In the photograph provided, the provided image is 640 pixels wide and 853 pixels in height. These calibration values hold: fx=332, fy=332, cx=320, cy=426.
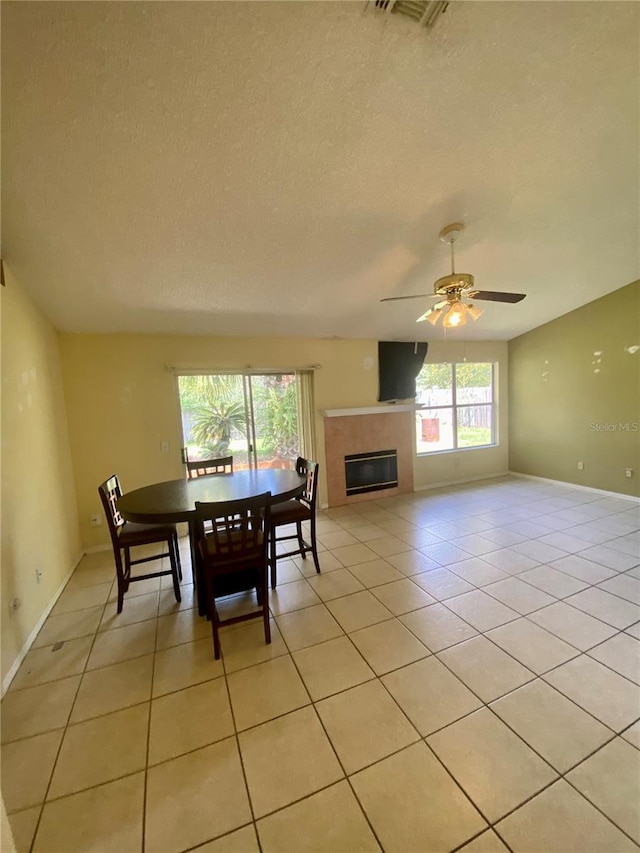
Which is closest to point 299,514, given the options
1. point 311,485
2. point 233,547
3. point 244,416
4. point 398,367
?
point 311,485

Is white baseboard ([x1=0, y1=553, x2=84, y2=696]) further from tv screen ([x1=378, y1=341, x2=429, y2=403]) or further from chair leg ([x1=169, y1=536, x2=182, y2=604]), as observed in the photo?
tv screen ([x1=378, y1=341, x2=429, y2=403])

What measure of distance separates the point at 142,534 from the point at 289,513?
108 centimetres

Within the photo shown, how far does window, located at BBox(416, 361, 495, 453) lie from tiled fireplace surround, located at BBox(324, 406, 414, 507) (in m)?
0.38

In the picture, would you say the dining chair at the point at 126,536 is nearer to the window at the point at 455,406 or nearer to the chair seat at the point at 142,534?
the chair seat at the point at 142,534

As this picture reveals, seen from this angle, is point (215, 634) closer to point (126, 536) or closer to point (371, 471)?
point (126, 536)

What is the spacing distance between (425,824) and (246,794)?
65cm

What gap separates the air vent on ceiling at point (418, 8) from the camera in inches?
49.4

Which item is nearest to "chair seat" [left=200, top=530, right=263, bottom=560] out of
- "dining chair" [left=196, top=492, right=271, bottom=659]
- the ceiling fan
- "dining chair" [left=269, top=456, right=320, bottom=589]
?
"dining chair" [left=196, top=492, right=271, bottom=659]

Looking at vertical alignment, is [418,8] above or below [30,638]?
above

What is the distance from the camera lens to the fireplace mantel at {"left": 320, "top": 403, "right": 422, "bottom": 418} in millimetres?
4461

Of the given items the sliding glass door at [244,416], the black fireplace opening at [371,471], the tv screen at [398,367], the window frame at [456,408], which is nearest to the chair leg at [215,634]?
the sliding glass door at [244,416]

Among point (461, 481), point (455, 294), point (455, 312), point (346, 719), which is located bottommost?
point (346, 719)

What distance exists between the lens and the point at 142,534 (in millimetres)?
2387

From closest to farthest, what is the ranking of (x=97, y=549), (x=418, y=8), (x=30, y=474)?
1. (x=418, y=8)
2. (x=30, y=474)
3. (x=97, y=549)
